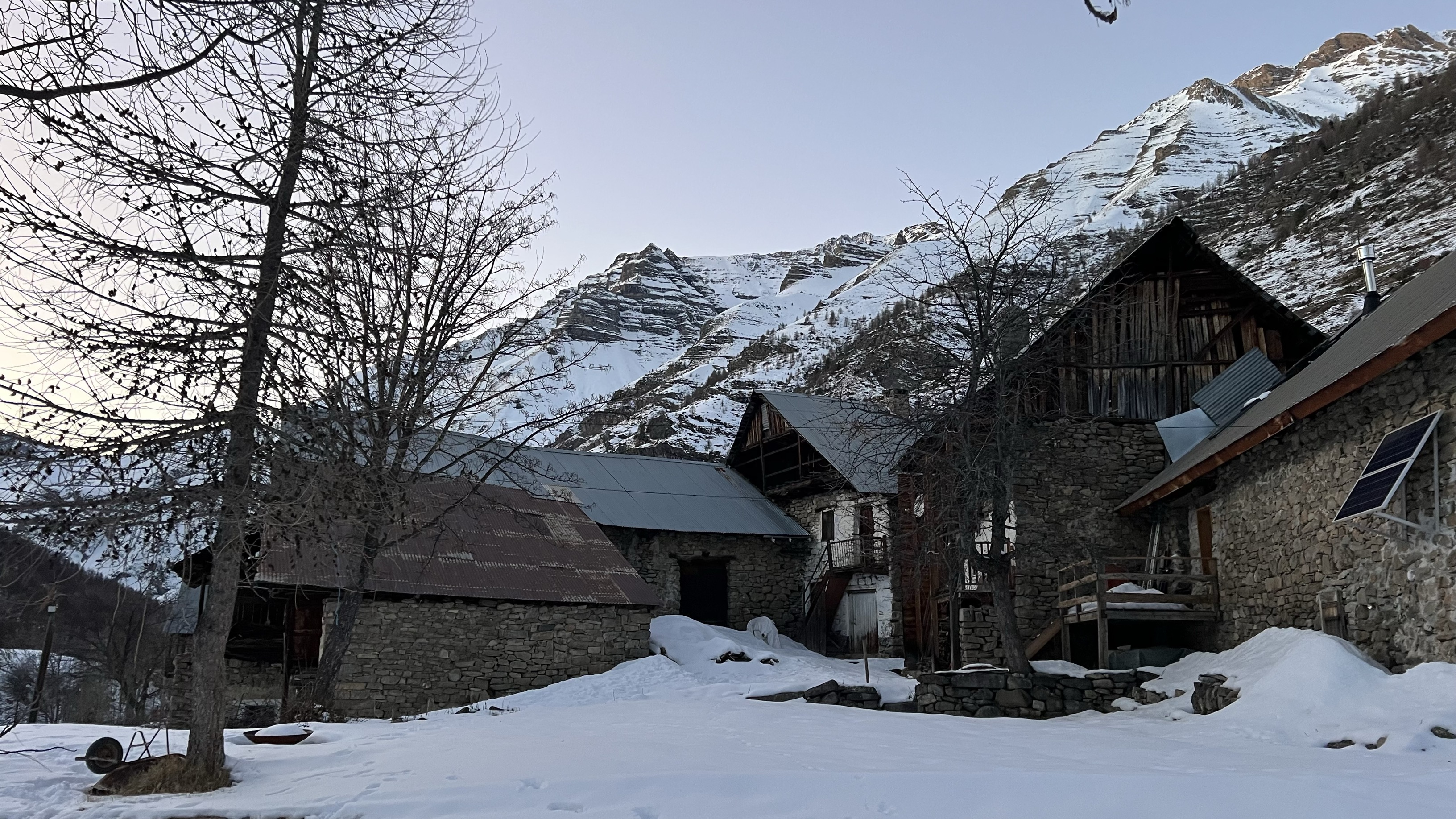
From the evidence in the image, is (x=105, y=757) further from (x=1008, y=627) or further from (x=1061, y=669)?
(x=1061, y=669)

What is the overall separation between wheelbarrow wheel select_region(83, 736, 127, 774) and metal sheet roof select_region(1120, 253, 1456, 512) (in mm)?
11898

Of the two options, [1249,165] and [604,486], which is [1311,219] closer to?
[1249,165]

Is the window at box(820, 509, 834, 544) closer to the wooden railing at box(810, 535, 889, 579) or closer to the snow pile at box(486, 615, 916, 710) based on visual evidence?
the wooden railing at box(810, 535, 889, 579)

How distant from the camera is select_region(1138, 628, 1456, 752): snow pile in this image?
27.6ft

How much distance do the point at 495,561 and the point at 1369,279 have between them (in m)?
15.6

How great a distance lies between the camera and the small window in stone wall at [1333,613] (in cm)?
1116

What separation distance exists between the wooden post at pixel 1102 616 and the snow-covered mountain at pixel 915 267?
1384 centimetres

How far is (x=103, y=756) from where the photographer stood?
7688 mm

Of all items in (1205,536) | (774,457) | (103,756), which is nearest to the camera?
(103,756)

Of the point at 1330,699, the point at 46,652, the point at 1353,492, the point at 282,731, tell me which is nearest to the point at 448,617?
the point at 46,652

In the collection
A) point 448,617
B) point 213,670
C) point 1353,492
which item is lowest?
point 213,670

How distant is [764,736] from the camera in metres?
9.45

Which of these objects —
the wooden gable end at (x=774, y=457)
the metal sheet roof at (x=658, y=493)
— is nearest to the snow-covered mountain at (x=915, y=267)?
the metal sheet roof at (x=658, y=493)

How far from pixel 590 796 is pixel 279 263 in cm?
447
